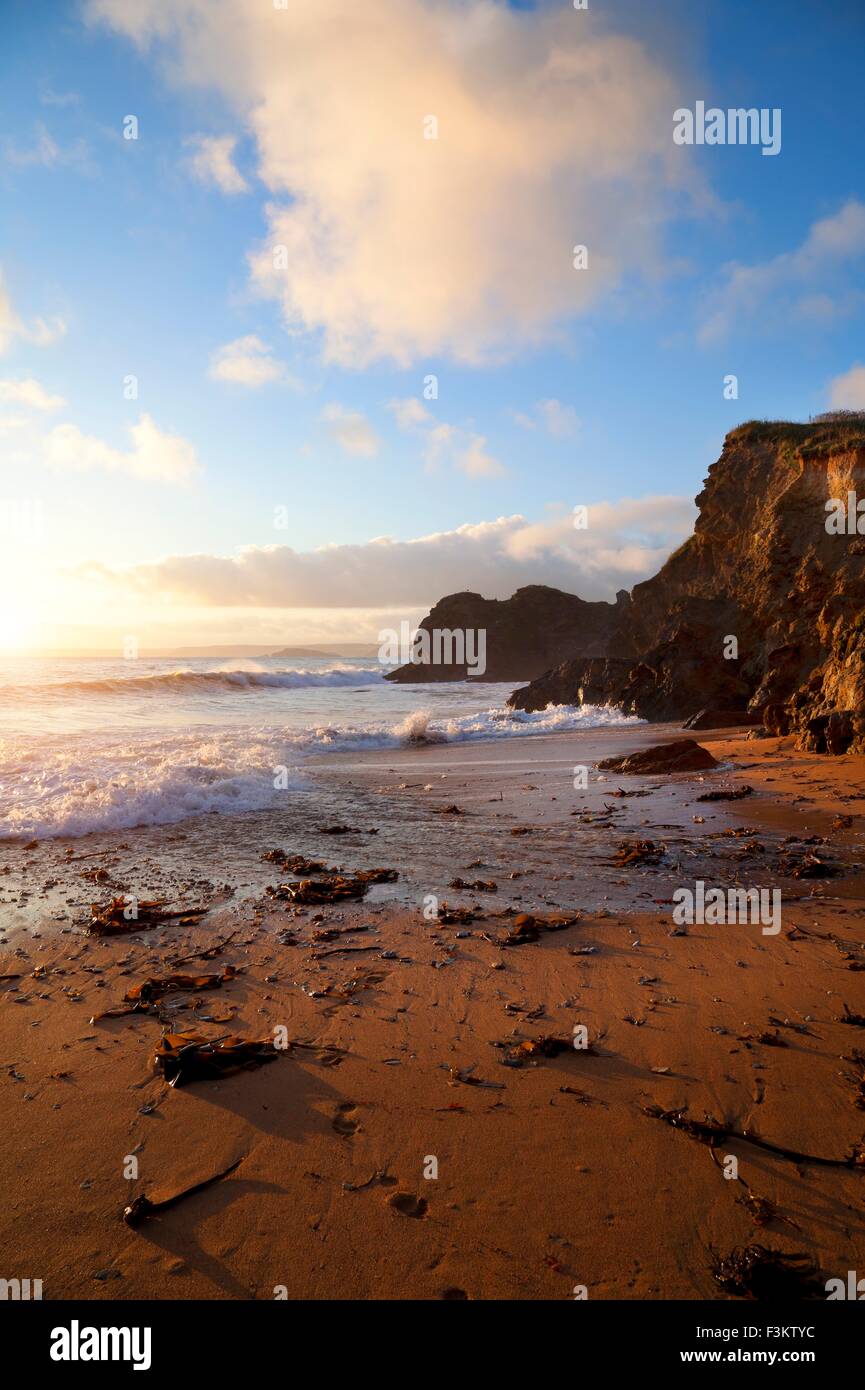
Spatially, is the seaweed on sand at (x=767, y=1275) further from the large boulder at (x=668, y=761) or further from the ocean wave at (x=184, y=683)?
the ocean wave at (x=184, y=683)

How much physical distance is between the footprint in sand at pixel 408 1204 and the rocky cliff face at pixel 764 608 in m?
12.1

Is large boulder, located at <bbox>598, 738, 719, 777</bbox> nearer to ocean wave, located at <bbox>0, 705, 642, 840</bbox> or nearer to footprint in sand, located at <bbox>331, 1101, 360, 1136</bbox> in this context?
ocean wave, located at <bbox>0, 705, 642, 840</bbox>

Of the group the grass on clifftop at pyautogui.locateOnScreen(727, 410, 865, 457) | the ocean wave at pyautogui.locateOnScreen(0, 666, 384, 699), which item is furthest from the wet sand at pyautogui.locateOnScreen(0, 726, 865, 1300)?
the ocean wave at pyautogui.locateOnScreen(0, 666, 384, 699)

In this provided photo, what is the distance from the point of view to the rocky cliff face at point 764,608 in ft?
48.4

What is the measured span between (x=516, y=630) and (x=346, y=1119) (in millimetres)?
82633

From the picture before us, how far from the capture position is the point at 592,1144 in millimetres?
3053

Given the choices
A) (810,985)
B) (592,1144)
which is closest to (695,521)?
(810,985)

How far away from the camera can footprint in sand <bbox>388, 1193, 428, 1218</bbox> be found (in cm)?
271

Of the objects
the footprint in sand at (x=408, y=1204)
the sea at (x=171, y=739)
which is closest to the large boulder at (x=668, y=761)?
the sea at (x=171, y=739)

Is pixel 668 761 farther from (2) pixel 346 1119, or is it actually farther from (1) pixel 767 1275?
(1) pixel 767 1275

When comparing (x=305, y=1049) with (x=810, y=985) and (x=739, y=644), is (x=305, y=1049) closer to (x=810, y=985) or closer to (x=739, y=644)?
(x=810, y=985)

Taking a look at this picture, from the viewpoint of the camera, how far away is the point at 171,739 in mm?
17172

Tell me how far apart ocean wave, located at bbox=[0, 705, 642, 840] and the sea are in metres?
0.03

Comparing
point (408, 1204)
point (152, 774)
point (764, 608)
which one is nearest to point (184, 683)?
point (152, 774)
